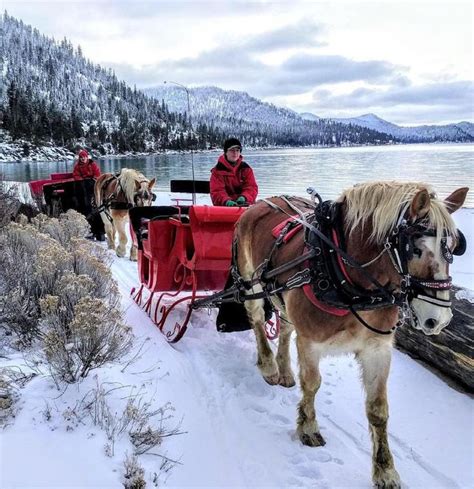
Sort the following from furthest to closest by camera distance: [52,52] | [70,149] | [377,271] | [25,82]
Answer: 1. [52,52]
2. [25,82]
3. [70,149]
4. [377,271]

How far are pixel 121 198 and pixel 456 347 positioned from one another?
7356 mm

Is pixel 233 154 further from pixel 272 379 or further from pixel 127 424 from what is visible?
pixel 127 424

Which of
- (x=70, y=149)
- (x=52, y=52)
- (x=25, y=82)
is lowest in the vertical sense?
(x=70, y=149)

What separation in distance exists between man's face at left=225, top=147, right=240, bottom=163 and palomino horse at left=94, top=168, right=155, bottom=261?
3.29 m

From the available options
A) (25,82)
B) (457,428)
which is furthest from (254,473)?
(25,82)

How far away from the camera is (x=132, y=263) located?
30.9 ft

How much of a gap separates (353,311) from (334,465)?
1.18 meters

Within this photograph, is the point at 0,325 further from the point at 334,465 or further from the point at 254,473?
the point at 334,465

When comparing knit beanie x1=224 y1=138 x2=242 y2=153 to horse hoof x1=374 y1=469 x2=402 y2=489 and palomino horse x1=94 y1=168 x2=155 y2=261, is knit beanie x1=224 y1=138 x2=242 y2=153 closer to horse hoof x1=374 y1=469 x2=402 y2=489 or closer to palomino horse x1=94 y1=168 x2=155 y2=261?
palomino horse x1=94 y1=168 x2=155 y2=261

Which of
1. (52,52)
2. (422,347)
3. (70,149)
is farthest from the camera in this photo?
(52,52)

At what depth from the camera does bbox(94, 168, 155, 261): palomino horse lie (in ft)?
30.7

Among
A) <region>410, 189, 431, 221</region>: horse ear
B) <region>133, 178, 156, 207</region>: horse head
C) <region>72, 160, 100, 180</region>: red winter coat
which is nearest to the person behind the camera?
<region>410, 189, 431, 221</region>: horse ear

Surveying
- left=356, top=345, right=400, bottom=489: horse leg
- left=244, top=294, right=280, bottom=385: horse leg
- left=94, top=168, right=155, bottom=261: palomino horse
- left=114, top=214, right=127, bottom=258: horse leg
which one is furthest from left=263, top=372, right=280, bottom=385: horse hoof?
left=114, top=214, right=127, bottom=258: horse leg

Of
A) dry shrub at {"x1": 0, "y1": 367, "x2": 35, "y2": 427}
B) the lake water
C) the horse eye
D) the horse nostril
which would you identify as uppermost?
the horse eye
